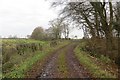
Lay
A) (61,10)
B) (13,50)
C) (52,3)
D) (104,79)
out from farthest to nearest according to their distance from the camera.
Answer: (61,10), (52,3), (13,50), (104,79)

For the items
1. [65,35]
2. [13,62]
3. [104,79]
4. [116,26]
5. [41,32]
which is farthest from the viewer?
[65,35]

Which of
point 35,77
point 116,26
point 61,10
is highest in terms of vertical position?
point 61,10

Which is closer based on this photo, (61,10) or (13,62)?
(13,62)

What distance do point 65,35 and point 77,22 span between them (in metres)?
61.8

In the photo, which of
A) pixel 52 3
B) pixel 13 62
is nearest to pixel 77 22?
pixel 52 3

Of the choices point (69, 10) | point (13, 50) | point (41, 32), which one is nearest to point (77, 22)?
point (69, 10)

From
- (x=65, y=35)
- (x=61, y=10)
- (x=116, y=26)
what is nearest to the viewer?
(x=116, y=26)

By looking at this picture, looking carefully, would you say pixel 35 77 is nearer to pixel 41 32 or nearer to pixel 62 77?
pixel 62 77

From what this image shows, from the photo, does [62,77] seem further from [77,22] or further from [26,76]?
[77,22]

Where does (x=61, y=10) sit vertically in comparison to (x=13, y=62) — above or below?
above

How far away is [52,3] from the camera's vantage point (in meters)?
33.7

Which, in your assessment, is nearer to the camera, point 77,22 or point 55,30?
point 77,22

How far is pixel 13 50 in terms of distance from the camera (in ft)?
93.5

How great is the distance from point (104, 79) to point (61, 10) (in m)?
22.5
